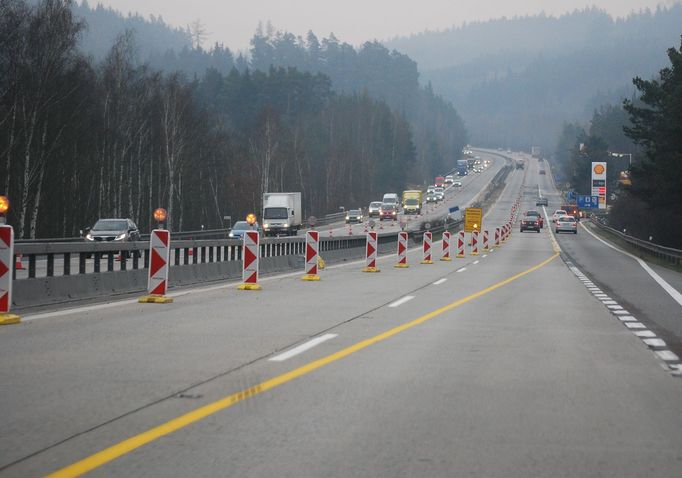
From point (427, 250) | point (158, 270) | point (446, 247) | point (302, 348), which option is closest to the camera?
point (302, 348)

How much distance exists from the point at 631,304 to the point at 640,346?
694cm

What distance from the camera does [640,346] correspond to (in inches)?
450

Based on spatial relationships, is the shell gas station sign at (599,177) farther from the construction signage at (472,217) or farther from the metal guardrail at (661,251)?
the metal guardrail at (661,251)

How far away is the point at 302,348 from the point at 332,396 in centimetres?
289

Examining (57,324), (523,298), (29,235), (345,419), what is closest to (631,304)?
(523,298)

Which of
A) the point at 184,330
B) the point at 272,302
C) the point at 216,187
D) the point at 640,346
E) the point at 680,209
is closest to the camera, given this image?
the point at 640,346

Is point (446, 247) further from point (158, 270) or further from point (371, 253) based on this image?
point (158, 270)

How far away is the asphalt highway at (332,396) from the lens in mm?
5738

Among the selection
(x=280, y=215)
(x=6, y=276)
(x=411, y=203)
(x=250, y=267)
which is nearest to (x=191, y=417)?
(x=6, y=276)

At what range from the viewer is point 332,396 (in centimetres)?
777

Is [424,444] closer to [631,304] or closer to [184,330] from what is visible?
[184,330]

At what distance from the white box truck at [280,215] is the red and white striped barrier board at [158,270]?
4907cm

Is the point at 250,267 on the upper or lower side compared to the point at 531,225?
lower

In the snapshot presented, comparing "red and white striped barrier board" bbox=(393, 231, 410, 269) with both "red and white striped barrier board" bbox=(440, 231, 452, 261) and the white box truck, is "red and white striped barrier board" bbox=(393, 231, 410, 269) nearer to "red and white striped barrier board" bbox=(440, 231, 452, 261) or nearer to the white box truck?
"red and white striped barrier board" bbox=(440, 231, 452, 261)
